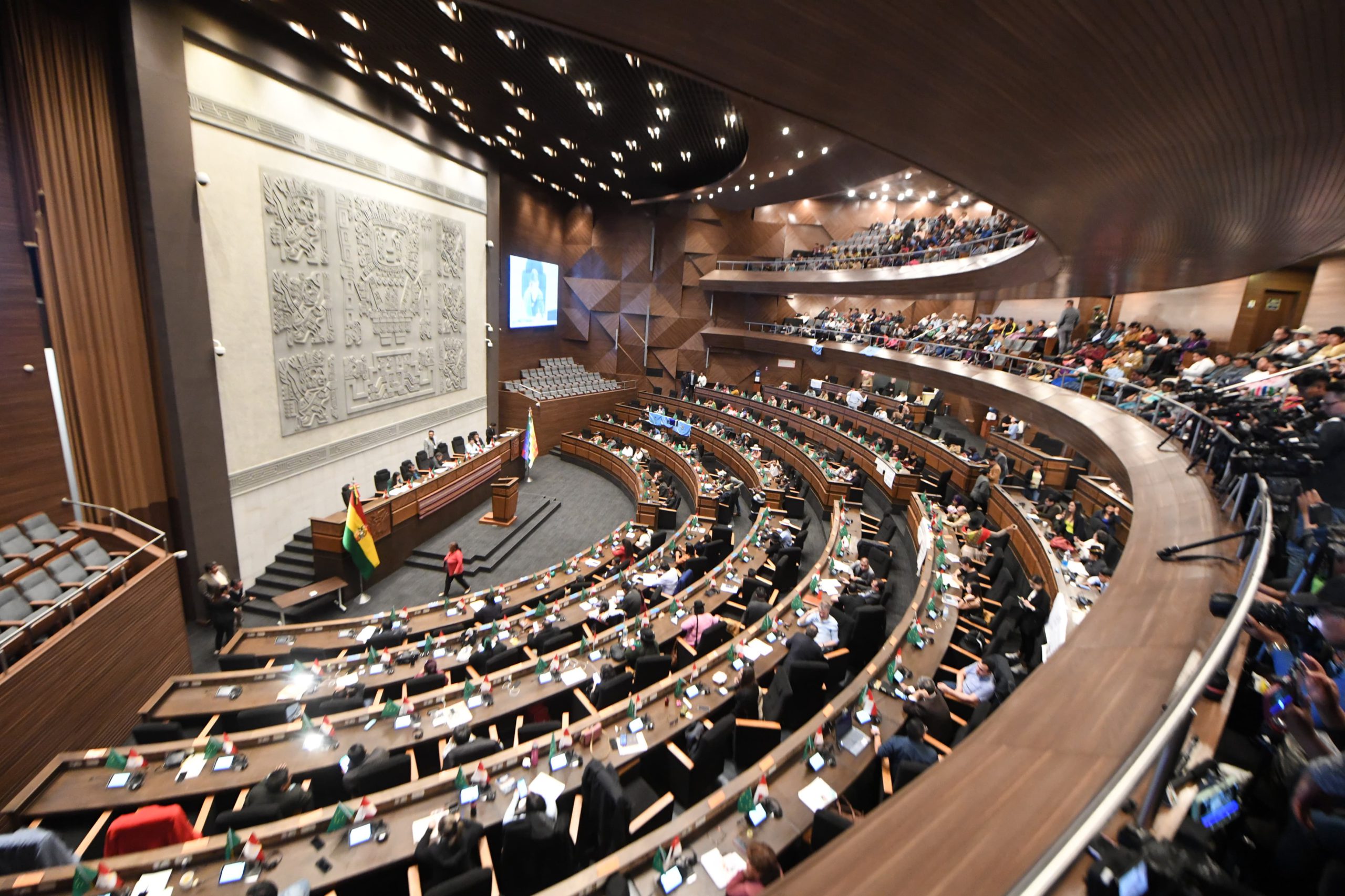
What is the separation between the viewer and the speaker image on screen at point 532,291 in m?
17.8

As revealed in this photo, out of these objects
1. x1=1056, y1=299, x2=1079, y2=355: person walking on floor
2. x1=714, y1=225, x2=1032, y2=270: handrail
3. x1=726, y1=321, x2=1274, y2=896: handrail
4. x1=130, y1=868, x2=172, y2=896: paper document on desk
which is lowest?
x1=130, y1=868, x2=172, y2=896: paper document on desk

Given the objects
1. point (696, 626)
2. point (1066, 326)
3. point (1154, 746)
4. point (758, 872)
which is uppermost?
point (1066, 326)

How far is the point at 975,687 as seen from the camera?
4.81 meters

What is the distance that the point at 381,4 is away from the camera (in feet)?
23.2

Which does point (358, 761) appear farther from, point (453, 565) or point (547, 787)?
point (453, 565)

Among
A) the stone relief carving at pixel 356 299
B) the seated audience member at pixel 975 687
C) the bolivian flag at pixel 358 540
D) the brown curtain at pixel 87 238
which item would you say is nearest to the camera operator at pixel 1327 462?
the seated audience member at pixel 975 687

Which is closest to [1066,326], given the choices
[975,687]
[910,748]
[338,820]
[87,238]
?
[975,687]

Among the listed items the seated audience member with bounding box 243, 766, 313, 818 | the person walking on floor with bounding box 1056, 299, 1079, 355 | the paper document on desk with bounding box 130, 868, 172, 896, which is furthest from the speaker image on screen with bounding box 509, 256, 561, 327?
the paper document on desk with bounding box 130, 868, 172, 896

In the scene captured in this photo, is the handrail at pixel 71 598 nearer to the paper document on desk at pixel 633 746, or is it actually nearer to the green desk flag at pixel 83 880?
the green desk flag at pixel 83 880

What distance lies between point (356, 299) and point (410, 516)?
4.08 m

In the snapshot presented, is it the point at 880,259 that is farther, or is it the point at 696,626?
the point at 880,259

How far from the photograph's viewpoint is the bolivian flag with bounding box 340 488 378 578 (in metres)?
7.84

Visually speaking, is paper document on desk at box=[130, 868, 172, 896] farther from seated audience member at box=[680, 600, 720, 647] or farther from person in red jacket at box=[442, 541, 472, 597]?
person in red jacket at box=[442, 541, 472, 597]

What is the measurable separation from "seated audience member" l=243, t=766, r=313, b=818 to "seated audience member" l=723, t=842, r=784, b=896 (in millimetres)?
A: 2898
